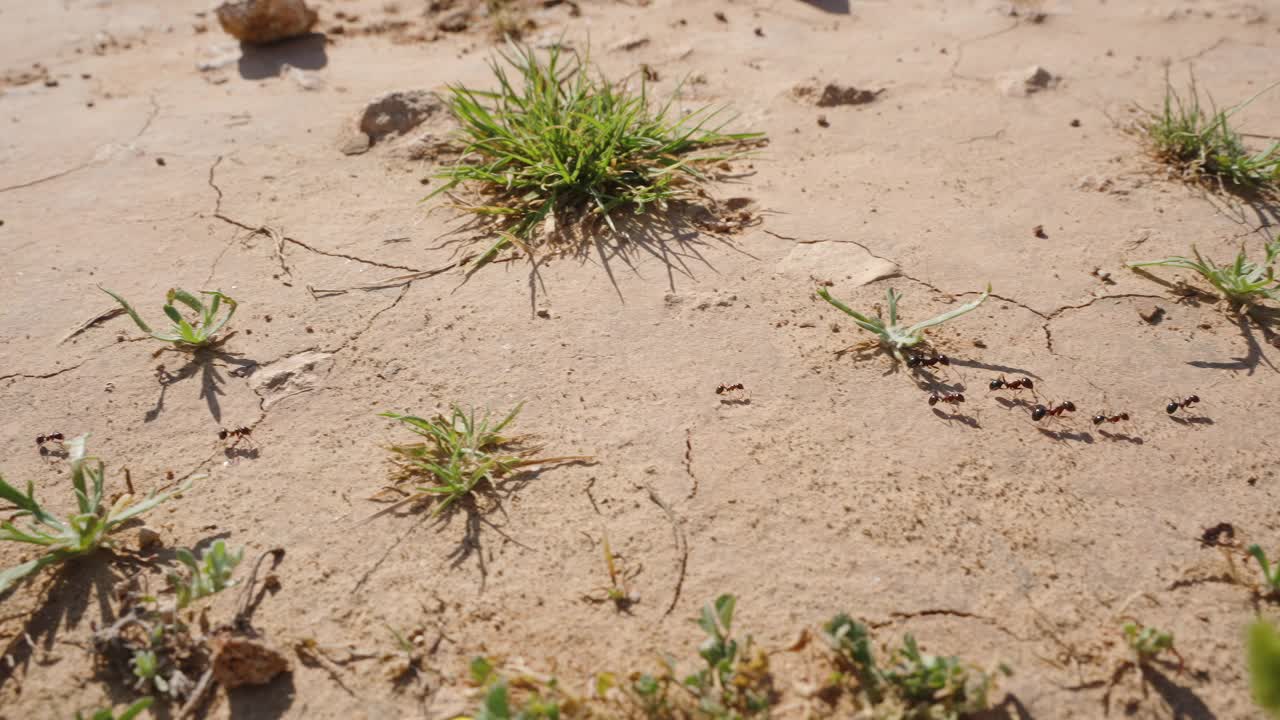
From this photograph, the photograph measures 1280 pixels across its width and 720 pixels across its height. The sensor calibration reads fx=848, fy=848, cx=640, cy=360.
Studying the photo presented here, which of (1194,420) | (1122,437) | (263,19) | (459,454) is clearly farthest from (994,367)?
(263,19)

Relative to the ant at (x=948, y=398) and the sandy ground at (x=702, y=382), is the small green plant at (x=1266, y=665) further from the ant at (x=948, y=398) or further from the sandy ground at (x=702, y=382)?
the ant at (x=948, y=398)

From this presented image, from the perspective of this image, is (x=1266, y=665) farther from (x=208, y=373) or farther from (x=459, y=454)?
(x=208, y=373)

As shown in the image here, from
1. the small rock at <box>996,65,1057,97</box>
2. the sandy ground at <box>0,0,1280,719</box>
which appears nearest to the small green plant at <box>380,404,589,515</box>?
the sandy ground at <box>0,0,1280,719</box>

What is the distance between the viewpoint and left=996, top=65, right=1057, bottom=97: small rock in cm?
353

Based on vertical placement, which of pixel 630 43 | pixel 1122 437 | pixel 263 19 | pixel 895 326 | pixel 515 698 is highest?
pixel 263 19

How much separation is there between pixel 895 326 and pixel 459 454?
4.04 ft

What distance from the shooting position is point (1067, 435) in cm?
209

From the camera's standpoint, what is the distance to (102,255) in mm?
2840

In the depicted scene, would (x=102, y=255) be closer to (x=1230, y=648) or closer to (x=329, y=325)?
(x=329, y=325)

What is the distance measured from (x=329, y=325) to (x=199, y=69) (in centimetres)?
238

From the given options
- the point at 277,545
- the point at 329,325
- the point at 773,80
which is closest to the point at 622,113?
the point at 773,80

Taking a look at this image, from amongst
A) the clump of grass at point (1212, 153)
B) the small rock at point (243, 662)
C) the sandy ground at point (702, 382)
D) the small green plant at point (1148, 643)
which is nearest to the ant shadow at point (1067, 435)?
the sandy ground at point (702, 382)

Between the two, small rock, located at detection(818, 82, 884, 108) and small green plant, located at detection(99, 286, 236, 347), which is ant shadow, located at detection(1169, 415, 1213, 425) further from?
small green plant, located at detection(99, 286, 236, 347)

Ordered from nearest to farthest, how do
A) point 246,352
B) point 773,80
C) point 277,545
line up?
point 277,545 → point 246,352 → point 773,80
